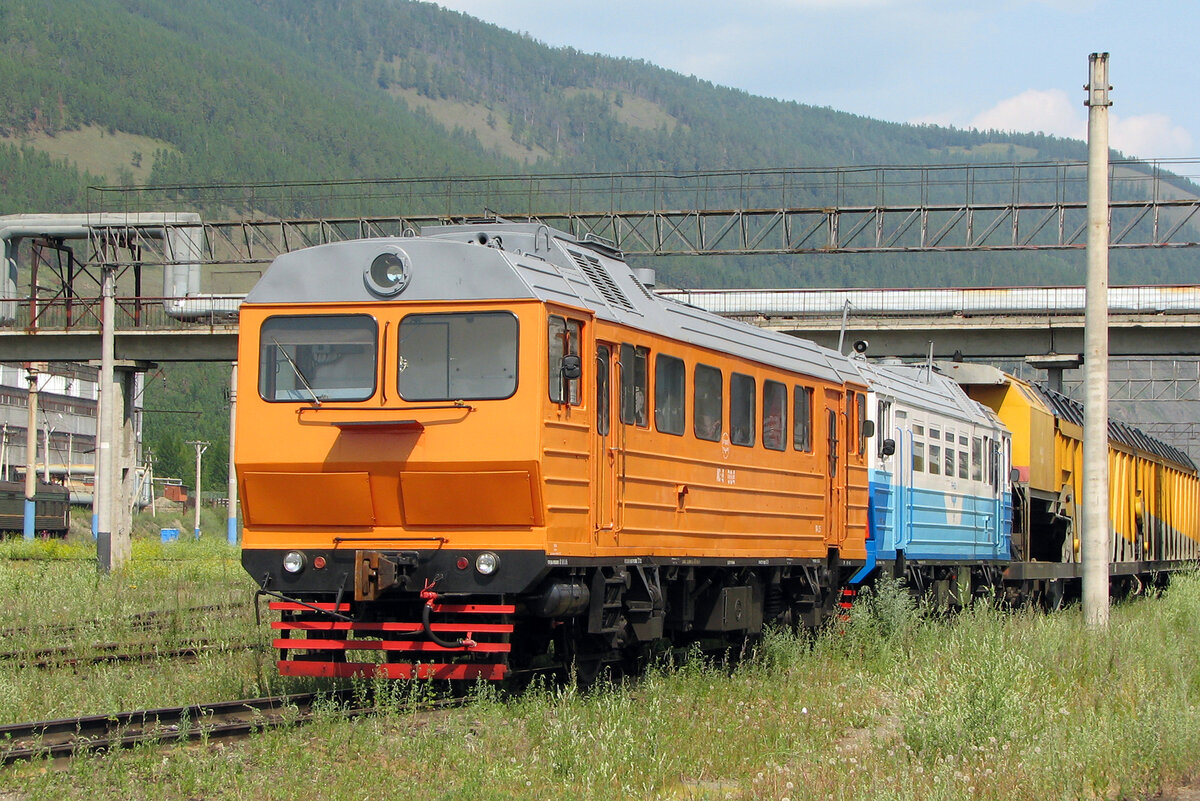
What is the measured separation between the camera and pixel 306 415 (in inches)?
440

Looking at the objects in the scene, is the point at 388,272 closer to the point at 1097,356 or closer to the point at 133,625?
the point at 133,625

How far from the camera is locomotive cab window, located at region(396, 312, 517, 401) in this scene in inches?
426

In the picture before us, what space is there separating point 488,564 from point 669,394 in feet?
8.83

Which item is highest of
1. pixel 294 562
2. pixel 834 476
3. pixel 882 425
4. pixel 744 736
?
pixel 882 425

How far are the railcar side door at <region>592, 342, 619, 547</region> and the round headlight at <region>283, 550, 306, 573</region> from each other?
7.72 feet

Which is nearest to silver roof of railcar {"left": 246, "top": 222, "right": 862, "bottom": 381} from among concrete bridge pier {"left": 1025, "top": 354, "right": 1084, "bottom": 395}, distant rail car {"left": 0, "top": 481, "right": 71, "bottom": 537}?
concrete bridge pier {"left": 1025, "top": 354, "right": 1084, "bottom": 395}

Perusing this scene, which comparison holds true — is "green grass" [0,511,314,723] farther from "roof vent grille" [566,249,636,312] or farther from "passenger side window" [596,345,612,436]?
"roof vent grille" [566,249,636,312]

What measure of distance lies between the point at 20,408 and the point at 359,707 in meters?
98.8

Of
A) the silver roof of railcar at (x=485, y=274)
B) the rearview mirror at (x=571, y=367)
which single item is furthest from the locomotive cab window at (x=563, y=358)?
the silver roof of railcar at (x=485, y=274)

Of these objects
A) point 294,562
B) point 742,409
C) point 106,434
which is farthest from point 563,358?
point 106,434

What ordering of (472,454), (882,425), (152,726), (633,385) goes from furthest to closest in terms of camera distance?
(882,425) → (633,385) → (472,454) → (152,726)

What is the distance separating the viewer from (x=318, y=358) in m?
11.3

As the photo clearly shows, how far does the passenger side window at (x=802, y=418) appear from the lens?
49.9 feet

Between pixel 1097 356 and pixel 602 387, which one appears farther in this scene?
pixel 1097 356
